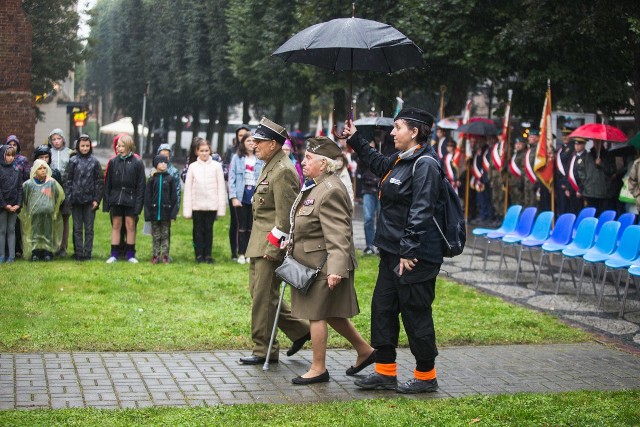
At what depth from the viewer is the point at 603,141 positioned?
2081 cm

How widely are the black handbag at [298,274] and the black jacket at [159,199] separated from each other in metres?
7.75

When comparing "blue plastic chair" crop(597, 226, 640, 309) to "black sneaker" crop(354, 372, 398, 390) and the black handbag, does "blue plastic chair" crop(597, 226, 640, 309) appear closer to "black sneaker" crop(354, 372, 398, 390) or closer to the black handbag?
"black sneaker" crop(354, 372, 398, 390)

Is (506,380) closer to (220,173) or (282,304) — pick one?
(282,304)

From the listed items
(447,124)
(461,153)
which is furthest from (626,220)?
(447,124)

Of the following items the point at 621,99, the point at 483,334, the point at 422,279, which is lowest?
the point at 483,334

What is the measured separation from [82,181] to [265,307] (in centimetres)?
776

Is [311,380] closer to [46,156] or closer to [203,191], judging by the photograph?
[203,191]

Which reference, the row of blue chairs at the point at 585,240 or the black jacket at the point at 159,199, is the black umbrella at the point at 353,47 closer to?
the row of blue chairs at the point at 585,240

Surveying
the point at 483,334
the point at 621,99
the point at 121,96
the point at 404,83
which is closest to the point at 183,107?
the point at 121,96

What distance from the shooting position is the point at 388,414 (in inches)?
285

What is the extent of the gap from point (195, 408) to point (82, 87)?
88969 mm

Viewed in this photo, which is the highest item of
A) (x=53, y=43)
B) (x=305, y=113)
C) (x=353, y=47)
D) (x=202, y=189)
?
(x=53, y=43)

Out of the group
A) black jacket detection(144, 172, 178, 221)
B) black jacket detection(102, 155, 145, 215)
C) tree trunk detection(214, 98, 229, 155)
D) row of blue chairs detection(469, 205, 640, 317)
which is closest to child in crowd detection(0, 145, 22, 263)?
black jacket detection(102, 155, 145, 215)

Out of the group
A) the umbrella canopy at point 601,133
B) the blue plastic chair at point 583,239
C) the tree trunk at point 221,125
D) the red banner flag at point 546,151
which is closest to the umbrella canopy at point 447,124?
the red banner flag at point 546,151
